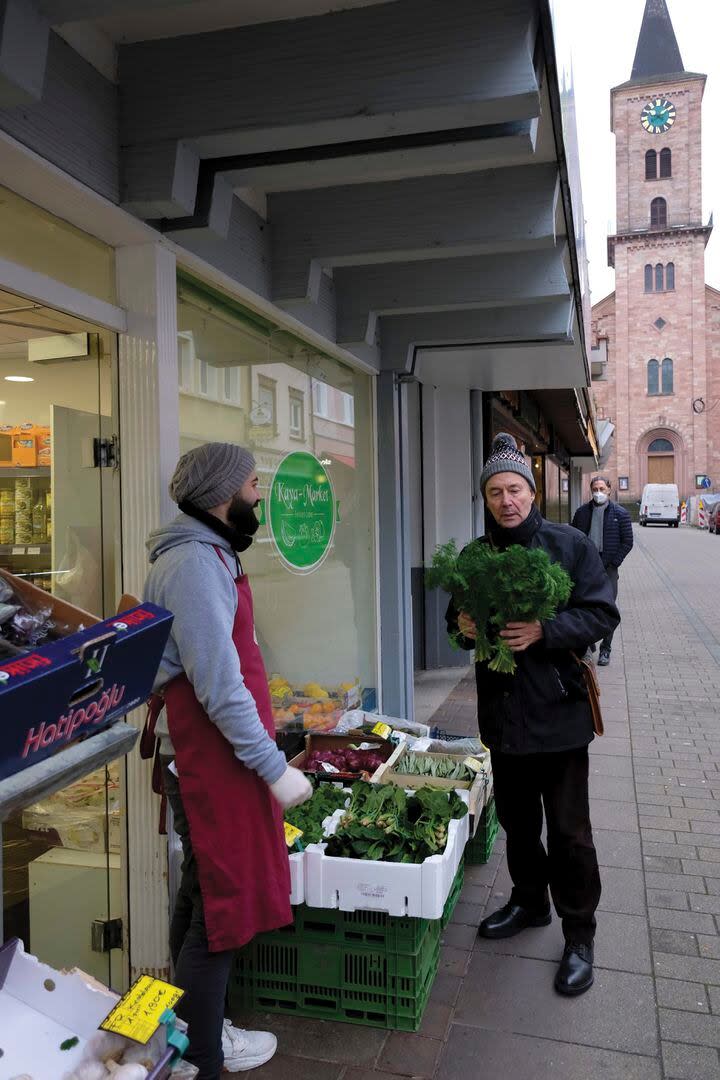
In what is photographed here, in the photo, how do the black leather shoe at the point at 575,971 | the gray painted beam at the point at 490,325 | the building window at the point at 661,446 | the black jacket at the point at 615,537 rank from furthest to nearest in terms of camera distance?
the building window at the point at 661,446
the black jacket at the point at 615,537
the gray painted beam at the point at 490,325
the black leather shoe at the point at 575,971

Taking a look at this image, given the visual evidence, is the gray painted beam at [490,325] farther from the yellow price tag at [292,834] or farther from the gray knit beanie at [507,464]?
the yellow price tag at [292,834]

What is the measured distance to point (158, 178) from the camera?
8.71 ft

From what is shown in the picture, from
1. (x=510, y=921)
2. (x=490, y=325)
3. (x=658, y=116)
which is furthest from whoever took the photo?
(x=658, y=116)

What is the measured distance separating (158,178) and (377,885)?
2.41m

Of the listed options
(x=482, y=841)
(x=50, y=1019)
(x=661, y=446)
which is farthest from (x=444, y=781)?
(x=661, y=446)

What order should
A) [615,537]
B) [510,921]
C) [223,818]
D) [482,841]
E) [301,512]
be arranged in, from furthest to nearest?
[615,537] < [301,512] < [482,841] < [510,921] < [223,818]

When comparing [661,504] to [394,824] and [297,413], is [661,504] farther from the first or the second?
[394,824]

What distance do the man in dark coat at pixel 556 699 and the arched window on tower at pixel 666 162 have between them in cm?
7153

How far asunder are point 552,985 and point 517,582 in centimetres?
157

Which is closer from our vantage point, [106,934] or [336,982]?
[336,982]

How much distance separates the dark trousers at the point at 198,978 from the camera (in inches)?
89.2

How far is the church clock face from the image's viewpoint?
65.3 m

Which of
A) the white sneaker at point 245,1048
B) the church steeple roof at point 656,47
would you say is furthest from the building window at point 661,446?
the white sneaker at point 245,1048

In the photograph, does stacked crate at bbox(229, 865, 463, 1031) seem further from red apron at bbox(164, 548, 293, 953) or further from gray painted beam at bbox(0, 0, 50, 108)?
gray painted beam at bbox(0, 0, 50, 108)
